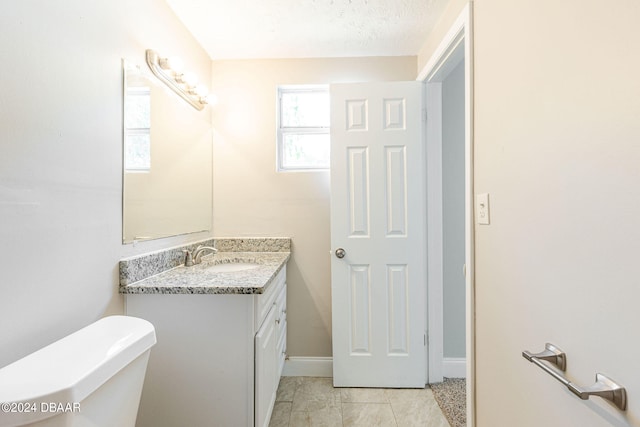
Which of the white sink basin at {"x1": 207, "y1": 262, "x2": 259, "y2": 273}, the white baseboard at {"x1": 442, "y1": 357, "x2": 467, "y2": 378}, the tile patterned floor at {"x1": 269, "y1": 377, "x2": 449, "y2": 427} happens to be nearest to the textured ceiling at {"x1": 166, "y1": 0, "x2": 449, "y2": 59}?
the white sink basin at {"x1": 207, "y1": 262, "x2": 259, "y2": 273}

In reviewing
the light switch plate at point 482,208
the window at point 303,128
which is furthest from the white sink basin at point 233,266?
the light switch plate at point 482,208

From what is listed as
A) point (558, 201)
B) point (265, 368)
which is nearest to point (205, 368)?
point (265, 368)

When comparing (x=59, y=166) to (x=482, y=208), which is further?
(x=482, y=208)

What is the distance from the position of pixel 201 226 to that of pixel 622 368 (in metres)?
2.02

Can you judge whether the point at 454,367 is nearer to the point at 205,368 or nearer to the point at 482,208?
the point at 482,208

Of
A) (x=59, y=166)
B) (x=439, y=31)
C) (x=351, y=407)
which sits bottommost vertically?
(x=351, y=407)

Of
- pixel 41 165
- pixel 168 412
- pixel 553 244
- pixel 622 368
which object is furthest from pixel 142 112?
pixel 622 368

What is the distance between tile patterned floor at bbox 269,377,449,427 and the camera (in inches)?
65.7

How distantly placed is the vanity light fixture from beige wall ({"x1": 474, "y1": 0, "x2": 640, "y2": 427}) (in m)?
1.51

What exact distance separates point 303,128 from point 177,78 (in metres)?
0.95

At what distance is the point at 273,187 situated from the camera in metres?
2.18

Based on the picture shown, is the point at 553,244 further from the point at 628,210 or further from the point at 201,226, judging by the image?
the point at 201,226

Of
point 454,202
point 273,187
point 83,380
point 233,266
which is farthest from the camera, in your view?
point 273,187

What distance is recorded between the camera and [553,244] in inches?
32.3
